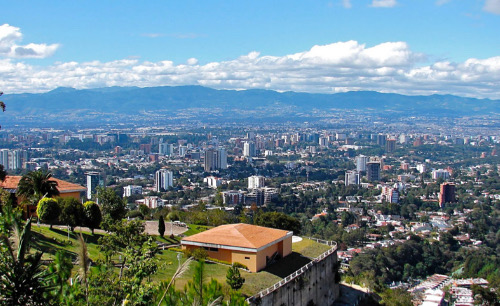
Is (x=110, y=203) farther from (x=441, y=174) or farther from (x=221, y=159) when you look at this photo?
(x=221, y=159)

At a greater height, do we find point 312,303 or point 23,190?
point 23,190

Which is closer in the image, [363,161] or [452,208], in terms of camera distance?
[452,208]

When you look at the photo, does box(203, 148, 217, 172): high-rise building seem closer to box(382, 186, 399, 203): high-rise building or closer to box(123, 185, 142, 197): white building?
box(123, 185, 142, 197): white building

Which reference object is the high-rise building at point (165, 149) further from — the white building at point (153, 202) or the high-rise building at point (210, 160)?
the white building at point (153, 202)

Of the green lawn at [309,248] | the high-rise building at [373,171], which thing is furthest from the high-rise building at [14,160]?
the green lawn at [309,248]

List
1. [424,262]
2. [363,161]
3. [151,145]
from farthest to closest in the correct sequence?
1. [151,145]
2. [363,161]
3. [424,262]

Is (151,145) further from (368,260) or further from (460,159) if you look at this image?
(368,260)

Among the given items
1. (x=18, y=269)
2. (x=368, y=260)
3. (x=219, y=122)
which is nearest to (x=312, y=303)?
(x=18, y=269)
